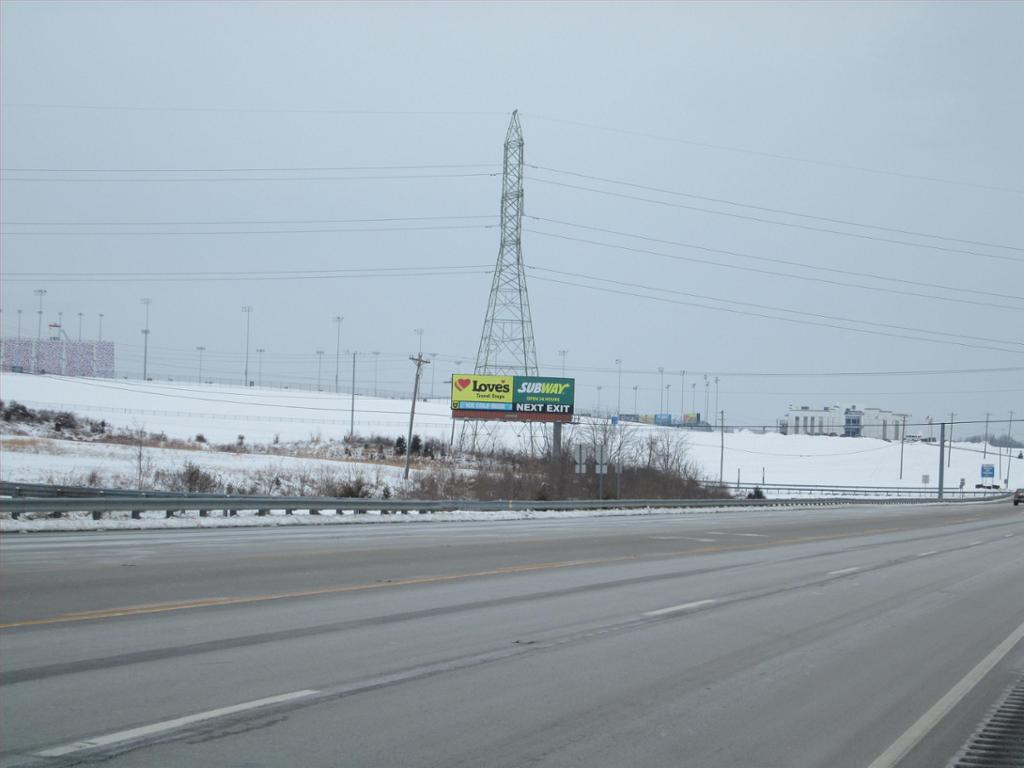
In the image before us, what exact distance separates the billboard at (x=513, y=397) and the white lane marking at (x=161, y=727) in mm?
64506

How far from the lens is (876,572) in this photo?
2106 cm

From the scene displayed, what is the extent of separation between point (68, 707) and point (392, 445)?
89.6m

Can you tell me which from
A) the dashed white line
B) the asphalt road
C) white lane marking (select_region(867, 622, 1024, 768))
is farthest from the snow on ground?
white lane marking (select_region(867, 622, 1024, 768))

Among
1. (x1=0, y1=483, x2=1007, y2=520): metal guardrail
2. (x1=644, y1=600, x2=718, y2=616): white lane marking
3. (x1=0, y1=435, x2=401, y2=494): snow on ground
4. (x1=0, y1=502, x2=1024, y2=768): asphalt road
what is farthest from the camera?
(x1=0, y1=435, x2=401, y2=494): snow on ground

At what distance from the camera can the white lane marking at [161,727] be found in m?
6.84

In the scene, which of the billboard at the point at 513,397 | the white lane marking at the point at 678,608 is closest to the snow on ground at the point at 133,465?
the billboard at the point at 513,397

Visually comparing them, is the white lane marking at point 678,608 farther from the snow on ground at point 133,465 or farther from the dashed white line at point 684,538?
the snow on ground at point 133,465

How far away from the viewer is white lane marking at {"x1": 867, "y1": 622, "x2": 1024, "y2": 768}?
7417mm

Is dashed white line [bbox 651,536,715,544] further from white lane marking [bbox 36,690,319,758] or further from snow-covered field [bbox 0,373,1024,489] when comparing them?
snow-covered field [bbox 0,373,1024,489]

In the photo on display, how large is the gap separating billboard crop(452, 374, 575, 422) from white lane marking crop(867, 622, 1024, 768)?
60.7m

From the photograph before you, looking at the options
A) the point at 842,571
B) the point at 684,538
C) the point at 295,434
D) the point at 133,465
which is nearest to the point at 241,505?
the point at 684,538

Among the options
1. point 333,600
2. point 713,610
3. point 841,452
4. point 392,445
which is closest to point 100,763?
point 333,600

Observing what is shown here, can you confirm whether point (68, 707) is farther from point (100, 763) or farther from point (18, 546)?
point (18, 546)

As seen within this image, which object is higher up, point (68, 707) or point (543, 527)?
point (68, 707)
